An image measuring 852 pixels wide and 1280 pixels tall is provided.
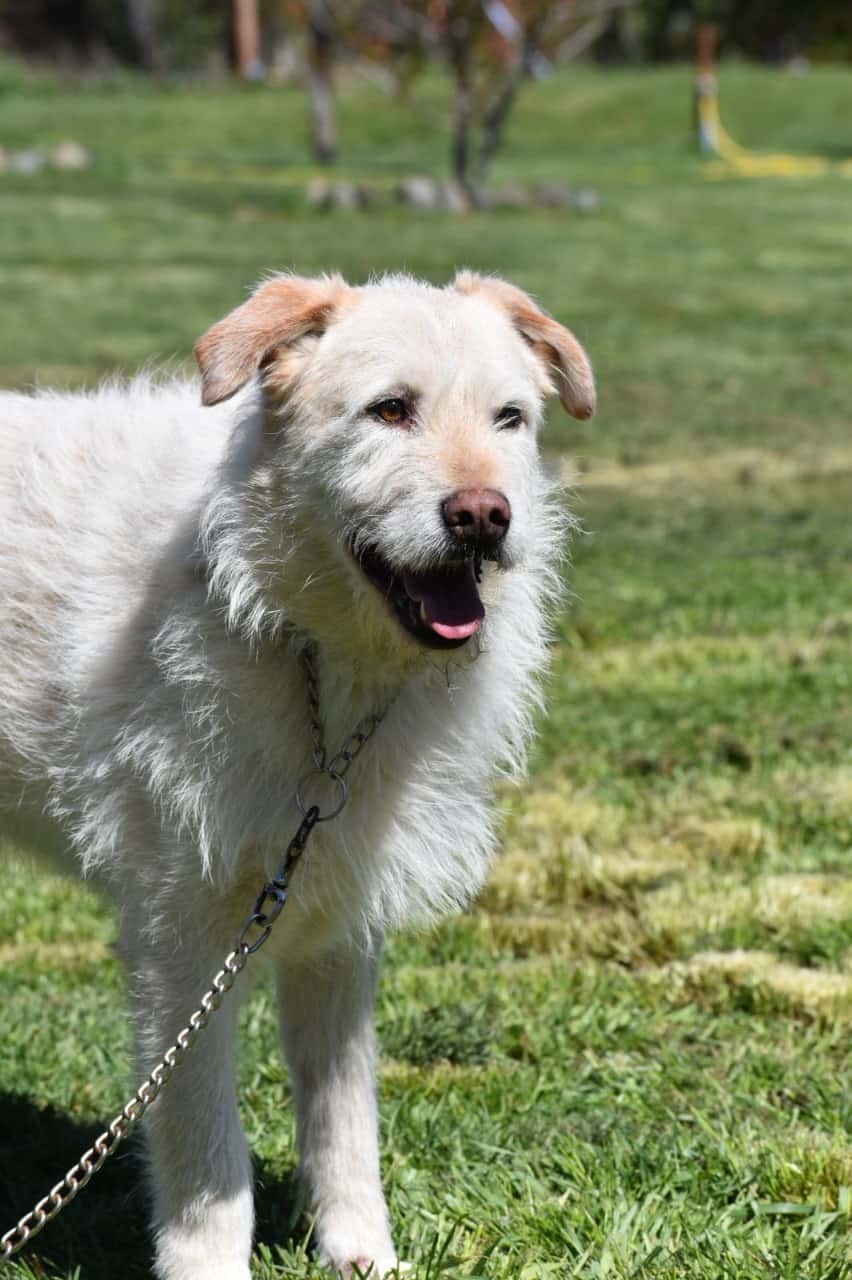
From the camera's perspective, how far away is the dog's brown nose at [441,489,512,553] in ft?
10.2

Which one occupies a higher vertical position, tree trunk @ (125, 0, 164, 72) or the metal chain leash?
the metal chain leash

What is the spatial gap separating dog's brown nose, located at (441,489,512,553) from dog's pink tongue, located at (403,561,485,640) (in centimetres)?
8

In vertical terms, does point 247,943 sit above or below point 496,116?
above

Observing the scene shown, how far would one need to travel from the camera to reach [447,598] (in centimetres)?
324

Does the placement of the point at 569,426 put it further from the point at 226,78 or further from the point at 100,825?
the point at 226,78

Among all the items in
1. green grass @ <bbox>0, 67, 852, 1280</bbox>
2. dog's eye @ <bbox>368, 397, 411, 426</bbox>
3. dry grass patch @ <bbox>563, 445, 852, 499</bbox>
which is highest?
dog's eye @ <bbox>368, 397, 411, 426</bbox>

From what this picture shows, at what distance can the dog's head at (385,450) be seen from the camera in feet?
10.4

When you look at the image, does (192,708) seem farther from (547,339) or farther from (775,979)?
(775,979)

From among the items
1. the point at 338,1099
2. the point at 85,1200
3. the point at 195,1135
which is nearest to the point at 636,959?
the point at 338,1099

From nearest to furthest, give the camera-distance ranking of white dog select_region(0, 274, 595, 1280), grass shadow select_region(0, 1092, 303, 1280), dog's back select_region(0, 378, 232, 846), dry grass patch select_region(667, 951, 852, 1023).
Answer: white dog select_region(0, 274, 595, 1280) < dog's back select_region(0, 378, 232, 846) < grass shadow select_region(0, 1092, 303, 1280) < dry grass patch select_region(667, 951, 852, 1023)

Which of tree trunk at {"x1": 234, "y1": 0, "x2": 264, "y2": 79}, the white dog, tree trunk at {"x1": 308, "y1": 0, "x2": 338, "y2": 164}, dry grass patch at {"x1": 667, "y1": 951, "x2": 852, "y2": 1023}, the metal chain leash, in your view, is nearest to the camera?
the metal chain leash

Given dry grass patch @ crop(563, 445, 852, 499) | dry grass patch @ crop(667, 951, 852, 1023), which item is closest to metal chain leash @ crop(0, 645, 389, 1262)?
dry grass patch @ crop(667, 951, 852, 1023)

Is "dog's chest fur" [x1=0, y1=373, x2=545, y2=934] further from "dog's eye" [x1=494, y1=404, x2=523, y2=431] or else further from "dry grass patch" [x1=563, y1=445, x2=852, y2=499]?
"dry grass patch" [x1=563, y1=445, x2=852, y2=499]

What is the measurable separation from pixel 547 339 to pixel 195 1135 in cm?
181
